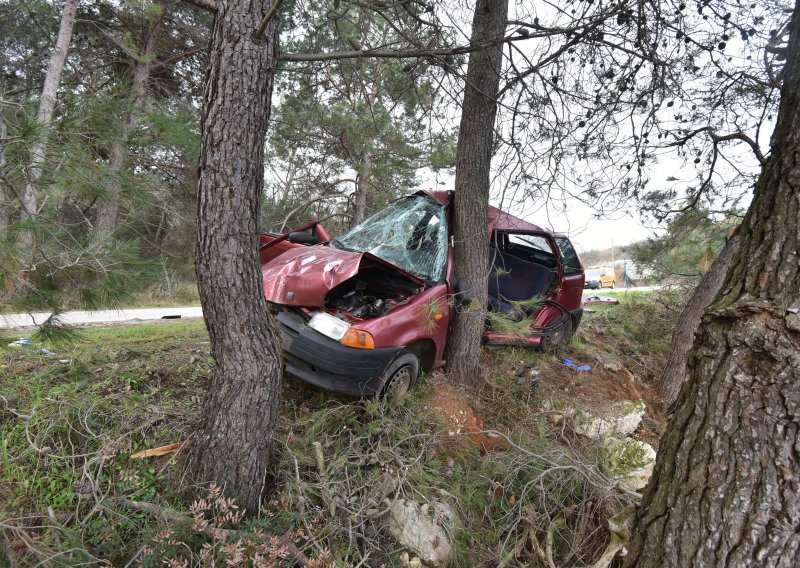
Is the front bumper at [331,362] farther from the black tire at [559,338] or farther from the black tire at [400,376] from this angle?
the black tire at [559,338]

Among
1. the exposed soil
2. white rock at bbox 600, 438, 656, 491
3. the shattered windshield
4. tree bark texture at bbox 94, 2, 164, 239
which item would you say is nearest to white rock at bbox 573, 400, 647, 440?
white rock at bbox 600, 438, 656, 491

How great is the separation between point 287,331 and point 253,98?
71.1 inches

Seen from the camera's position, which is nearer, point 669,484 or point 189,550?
point 669,484

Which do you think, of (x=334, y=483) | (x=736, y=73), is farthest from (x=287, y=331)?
(x=736, y=73)

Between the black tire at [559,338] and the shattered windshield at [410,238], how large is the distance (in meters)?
2.19

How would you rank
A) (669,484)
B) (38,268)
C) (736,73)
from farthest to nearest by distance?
(736,73)
(38,268)
(669,484)

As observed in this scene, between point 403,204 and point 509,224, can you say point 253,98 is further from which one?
point 509,224

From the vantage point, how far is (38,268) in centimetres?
289

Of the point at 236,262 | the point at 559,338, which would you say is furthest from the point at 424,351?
the point at 559,338

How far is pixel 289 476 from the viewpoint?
2.67 metres

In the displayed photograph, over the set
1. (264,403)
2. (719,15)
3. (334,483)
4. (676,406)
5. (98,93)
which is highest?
(719,15)

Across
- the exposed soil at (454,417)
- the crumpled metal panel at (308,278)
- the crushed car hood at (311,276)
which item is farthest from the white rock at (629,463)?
the crumpled metal panel at (308,278)

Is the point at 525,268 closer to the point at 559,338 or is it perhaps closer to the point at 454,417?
the point at 559,338

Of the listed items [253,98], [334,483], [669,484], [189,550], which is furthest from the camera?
[334,483]
